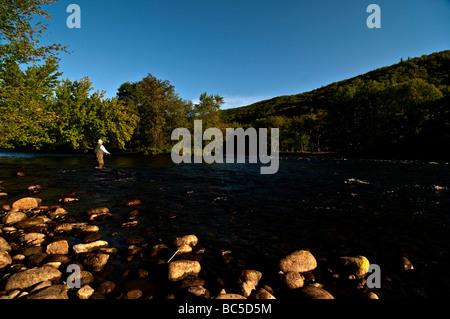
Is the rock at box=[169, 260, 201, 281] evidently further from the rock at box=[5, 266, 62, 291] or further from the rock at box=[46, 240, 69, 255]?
the rock at box=[46, 240, 69, 255]

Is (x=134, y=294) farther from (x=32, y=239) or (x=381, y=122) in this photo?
(x=381, y=122)

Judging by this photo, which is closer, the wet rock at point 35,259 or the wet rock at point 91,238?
the wet rock at point 35,259

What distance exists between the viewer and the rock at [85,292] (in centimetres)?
367

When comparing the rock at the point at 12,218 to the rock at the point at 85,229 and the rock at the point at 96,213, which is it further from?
the rock at the point at 85,229

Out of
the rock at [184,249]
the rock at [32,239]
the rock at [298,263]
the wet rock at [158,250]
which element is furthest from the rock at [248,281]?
the rock at [32,239]

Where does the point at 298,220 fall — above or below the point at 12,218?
below

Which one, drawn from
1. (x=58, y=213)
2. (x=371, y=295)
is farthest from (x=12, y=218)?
(x=371, y=295)

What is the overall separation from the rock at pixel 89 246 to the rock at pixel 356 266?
6.63 metres

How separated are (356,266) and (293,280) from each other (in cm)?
172

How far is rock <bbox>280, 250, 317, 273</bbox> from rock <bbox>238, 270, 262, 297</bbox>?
0.76m

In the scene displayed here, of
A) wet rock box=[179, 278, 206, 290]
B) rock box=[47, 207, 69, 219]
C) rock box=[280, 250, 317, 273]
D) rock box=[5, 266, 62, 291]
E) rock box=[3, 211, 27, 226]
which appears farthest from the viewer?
rock box=[47, 207, 69, 219]

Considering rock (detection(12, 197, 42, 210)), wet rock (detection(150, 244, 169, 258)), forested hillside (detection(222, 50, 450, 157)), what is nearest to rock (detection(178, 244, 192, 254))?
wet rock (detection(150, 244, 169, 258))

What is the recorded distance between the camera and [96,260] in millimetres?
4879

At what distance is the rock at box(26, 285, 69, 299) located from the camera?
3.43 m
